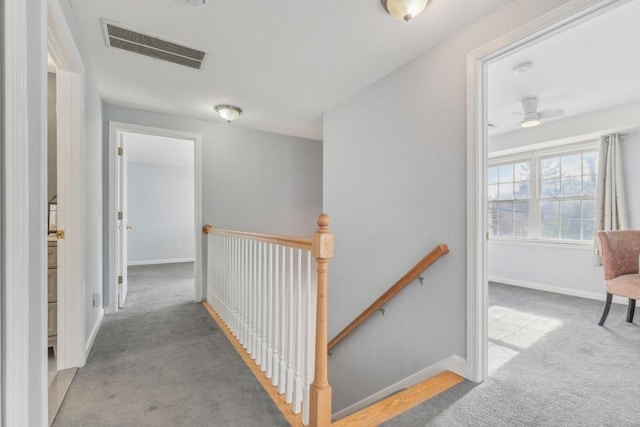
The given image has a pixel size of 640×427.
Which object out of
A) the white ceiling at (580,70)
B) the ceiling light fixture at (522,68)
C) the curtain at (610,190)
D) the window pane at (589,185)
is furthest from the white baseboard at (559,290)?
the ceiling light fixture at (522,68)

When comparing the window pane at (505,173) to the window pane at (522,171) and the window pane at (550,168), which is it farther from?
the window pane at (550,168)

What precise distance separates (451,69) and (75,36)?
247cm

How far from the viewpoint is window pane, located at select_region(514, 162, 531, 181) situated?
15.2 feet

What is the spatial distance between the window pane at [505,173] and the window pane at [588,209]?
3.45ft

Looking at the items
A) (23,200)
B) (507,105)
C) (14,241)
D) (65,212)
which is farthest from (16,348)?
(507,105)

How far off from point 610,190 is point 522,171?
4.04ft

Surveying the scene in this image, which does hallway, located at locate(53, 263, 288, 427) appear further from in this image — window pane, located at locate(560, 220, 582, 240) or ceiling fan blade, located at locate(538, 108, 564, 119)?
window pane, located at locate(560, 220, 582, 240)

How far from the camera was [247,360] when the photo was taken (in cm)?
198

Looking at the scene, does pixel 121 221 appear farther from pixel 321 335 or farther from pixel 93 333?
pixel 321 335

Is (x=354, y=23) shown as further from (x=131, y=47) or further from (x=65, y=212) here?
(x=65, y=212)

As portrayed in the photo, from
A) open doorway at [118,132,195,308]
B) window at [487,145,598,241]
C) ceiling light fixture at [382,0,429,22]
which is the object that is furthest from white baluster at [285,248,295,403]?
open doorway at [118,132,195,308]

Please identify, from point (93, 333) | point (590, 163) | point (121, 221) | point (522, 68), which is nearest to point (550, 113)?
point (522, 68)

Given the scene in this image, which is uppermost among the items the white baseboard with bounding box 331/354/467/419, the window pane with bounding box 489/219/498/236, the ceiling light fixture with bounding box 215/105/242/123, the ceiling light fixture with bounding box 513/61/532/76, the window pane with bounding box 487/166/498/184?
the ceiling light fixture with bounding box 513/61/532/76

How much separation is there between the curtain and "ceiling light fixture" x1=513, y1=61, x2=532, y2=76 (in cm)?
219
